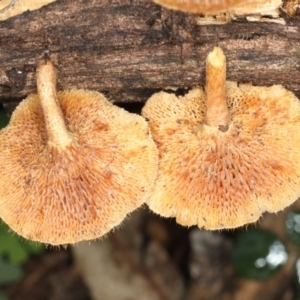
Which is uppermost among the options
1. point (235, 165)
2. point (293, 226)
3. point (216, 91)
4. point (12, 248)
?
point (216, 91)

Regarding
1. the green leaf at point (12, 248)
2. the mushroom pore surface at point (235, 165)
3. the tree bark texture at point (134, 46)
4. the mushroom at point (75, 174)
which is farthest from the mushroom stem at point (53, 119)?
the green leaf at point (12, 248)

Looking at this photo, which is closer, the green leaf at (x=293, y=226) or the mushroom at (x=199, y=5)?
the mushroom at (x=199, y=5)

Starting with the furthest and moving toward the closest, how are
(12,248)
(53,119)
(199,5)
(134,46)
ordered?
(12,248)
(134,46)
(53,119)
(199,5)

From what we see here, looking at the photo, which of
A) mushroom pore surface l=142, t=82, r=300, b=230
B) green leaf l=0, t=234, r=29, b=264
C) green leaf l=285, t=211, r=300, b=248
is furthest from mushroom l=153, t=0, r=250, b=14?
green leaf l=0, t=234, r=29, b=264

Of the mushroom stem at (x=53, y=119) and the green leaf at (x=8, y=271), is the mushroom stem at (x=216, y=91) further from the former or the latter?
the green leaf at (x=8, y=271)

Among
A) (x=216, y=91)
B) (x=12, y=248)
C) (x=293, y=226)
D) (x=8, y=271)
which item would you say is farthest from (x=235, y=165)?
(x=8, y=271)

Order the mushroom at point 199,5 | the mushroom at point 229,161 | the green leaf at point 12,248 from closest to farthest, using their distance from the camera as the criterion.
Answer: the mushroom at point 199,5
the mushroom at point 229,161
the green leaf at point 12,248

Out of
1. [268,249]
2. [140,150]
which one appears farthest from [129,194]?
→ [268,249]

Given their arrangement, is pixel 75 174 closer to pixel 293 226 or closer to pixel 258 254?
pixel 258 254

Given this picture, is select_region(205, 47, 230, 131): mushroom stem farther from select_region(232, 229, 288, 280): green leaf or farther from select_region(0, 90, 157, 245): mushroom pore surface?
select_region(232, 229, 288, 280): green leaf
